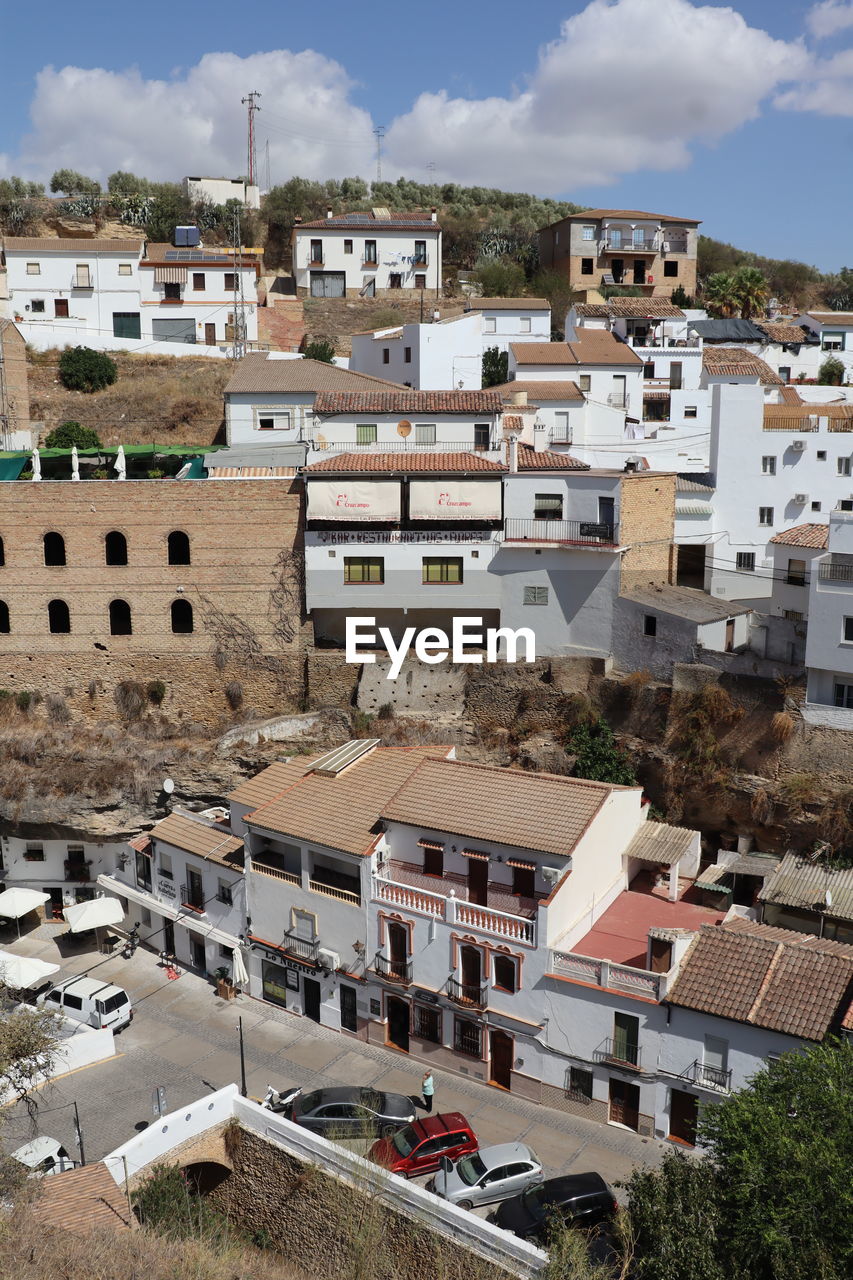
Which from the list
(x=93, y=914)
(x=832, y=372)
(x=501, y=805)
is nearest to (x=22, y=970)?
(x=93, y=914)

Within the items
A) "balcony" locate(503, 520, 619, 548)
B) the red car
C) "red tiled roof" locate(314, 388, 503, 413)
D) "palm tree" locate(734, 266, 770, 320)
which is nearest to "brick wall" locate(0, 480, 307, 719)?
"red tiled roof" locate(314, 388, 503, 413)

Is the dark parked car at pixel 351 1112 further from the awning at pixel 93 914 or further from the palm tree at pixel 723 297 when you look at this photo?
the palm tree at pixel 723 297

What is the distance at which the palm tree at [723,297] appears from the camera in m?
61.7

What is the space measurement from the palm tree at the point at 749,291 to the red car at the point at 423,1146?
5101cm

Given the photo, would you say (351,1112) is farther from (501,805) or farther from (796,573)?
(796,573)

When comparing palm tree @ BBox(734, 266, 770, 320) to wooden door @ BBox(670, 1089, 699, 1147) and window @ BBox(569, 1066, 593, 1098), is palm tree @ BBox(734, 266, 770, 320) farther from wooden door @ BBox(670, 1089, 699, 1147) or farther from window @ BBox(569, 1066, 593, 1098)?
wooden door @ BBox(670, 1089, 699, 1147)

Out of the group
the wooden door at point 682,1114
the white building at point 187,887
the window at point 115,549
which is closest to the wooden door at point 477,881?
the wooden door at point 682,1114

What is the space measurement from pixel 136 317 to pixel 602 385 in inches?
903

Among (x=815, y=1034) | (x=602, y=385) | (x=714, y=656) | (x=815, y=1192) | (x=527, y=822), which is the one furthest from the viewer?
(x=602, y=385)

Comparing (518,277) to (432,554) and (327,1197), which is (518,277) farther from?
(327,1197)

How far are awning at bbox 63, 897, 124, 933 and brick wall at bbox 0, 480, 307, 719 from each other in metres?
6.74

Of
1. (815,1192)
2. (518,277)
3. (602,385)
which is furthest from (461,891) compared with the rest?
(518,277)

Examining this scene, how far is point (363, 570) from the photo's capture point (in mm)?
34594

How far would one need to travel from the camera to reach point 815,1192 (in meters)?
15.1
